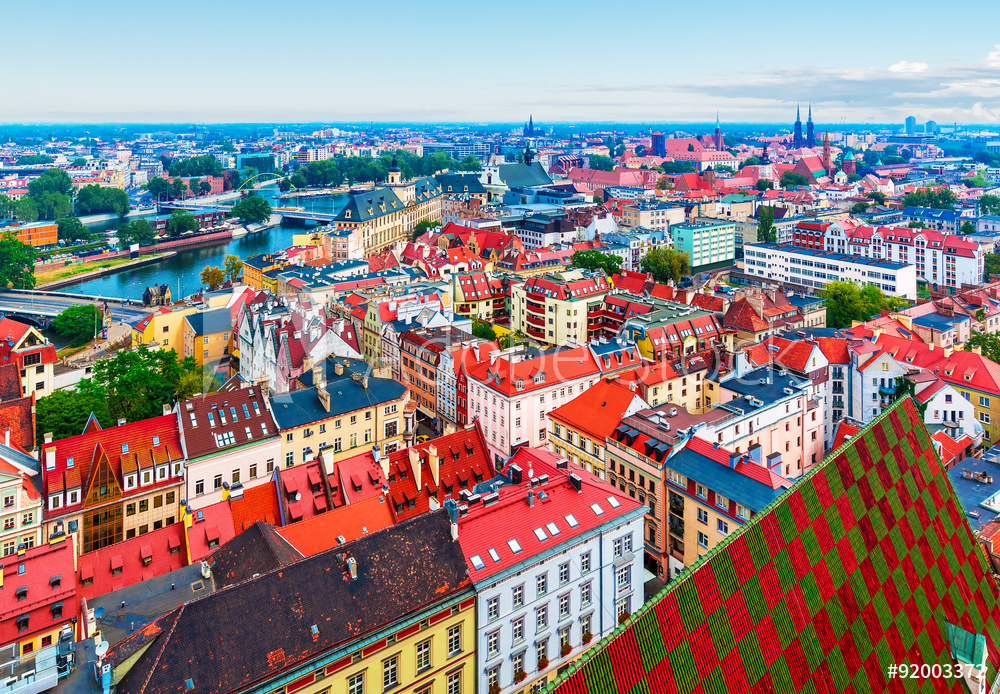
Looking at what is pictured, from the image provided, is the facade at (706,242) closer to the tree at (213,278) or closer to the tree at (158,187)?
the tree at (213,278)

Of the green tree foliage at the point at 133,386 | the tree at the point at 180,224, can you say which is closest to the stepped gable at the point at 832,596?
the green tree foliage at the point at 133,386

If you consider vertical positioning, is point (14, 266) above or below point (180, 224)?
below

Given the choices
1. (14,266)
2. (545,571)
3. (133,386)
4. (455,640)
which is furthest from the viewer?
(14,266)

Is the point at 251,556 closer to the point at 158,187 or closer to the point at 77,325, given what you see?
the point at 77,325

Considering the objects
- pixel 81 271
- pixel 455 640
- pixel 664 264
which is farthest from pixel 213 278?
pixel 455 640

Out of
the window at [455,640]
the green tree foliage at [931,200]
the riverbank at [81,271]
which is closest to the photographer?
the window at [455,640]

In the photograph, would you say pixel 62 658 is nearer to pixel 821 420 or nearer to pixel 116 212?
pixel 821 420

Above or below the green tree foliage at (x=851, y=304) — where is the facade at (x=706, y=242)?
above

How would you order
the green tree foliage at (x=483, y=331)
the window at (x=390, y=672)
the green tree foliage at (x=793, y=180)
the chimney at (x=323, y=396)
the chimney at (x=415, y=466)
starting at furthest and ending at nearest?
the green tree foliage at (x=793, y=180), the green tree foliage at (x=483, y=331), the chimney at (x=323, y=396), the chimney at (x=415, y=466), the window at (x=390, y=672)
